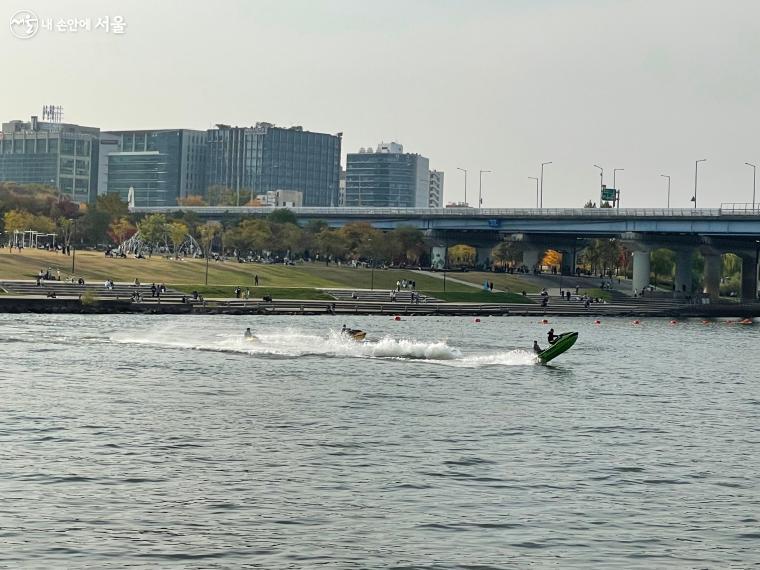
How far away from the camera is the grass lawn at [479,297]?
176 metres

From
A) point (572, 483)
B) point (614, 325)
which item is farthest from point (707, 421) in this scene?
point (614, 325)

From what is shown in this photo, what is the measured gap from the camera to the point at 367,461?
47.4m

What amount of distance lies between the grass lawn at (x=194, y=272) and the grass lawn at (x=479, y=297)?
712 centimetres

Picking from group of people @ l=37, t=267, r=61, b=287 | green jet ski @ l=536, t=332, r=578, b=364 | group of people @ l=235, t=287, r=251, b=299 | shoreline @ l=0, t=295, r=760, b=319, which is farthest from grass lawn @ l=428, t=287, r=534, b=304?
green jet ski @ l=536, t=332, r=578, b=364

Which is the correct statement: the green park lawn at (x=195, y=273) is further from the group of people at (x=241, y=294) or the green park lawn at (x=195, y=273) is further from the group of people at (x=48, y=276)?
the group of people at (x=241, y=294)

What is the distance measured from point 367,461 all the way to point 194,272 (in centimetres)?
12581

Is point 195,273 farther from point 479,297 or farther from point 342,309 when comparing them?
point 479,297

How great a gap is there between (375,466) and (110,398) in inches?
808

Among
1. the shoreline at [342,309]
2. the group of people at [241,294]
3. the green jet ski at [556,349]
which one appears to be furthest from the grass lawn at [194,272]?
the green jet ski at [556,349]

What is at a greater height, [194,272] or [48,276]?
[194,272]

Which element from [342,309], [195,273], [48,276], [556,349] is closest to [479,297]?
[342,309]

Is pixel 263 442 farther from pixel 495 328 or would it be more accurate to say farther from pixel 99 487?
pixel 495 328

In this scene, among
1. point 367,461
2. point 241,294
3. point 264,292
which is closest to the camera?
point 367,461

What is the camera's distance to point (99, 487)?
41250mm
